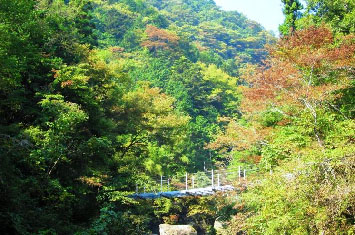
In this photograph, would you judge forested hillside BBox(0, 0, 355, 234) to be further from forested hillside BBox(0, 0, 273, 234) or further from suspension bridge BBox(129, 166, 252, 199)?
suspension bridge BBox(129, 166, 252, 199)

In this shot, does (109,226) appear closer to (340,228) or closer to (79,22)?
(340,228)

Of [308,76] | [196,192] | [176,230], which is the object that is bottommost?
Answer: [176,230]

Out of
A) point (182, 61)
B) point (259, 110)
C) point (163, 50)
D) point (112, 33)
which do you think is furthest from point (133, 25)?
point (259, 110)

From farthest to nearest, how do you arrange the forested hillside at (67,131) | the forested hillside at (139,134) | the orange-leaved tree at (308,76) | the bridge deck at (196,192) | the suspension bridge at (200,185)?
the bridge deck at (196,192) → the suspension bridge at (200,185) → the orange-leaved tree at (308,76) → the forested hillside at (67,131) → the forested hillside at (139,134)

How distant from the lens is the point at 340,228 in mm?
6098

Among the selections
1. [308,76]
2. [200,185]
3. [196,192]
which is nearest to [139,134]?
[196,192]

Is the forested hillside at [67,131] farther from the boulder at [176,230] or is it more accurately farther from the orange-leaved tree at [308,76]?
the orange-leaved tree at [308,76]

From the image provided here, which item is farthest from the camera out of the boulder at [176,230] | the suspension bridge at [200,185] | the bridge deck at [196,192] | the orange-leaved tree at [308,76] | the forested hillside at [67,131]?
the boulder at [176,230]

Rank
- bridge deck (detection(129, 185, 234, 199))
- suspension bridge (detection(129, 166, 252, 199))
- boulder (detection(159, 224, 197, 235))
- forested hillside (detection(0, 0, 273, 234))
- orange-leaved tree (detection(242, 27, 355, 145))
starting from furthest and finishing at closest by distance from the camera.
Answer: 1. boulder (detection(159, 224, 197, 235))
2. bridge deck (detection(129, 185, 234, 199))
3. suspension bridge (detection(129, 166, 252, 199))
4. orange-leaved tree (detection(242, 27, 355, 145))
5. forested hillside (detection(0, 0, 273, 234))

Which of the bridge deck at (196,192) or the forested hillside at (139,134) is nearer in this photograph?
the forested hillside at (139,134)

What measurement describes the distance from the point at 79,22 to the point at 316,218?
16070mm

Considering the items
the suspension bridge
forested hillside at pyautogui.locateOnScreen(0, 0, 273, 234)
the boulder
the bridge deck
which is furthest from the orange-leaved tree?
the boulder

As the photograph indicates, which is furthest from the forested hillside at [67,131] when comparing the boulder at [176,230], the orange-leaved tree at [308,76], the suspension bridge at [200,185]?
the orange-leaved tree at [308,76]

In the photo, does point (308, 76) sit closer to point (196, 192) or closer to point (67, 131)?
point (196, 192)
